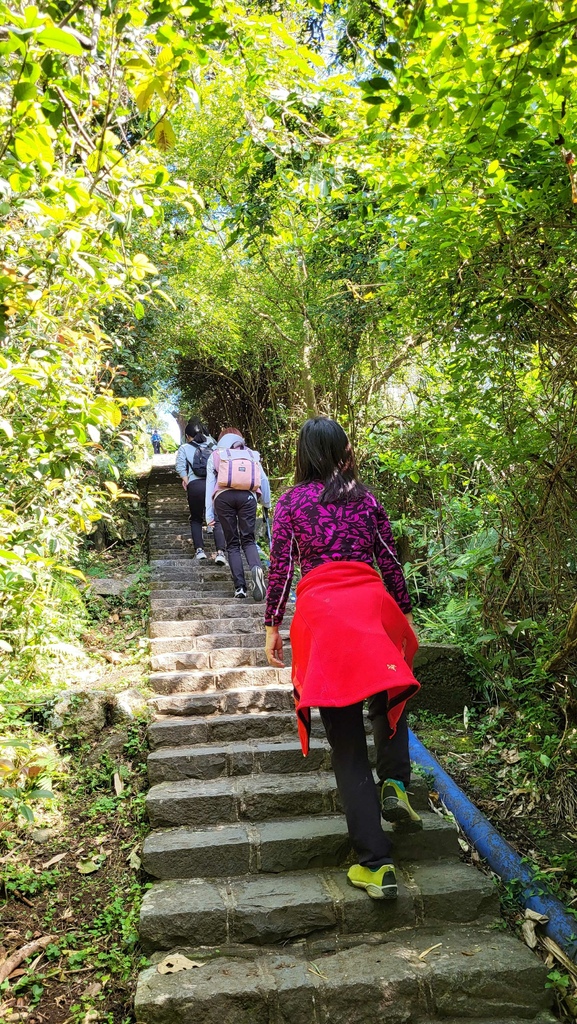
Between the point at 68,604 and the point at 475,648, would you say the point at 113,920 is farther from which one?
the point at 68,604

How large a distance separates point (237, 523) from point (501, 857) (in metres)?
3.71

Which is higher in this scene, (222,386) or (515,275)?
(222,386)

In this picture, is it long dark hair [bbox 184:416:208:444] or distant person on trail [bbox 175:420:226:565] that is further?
long dark hair [bbox 184:416:208:444]

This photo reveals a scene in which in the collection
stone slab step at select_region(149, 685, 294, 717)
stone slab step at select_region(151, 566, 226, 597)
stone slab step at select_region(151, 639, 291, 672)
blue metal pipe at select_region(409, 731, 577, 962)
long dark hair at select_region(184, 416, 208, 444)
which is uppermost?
long dark hair at select_region(184, 416, 208, 444)

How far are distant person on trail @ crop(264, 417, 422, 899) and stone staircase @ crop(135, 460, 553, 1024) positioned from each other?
188 millimetres

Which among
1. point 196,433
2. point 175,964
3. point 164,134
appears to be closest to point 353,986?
point 175,964

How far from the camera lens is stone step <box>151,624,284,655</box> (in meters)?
4.72

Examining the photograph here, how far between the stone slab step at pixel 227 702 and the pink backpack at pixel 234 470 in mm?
2330

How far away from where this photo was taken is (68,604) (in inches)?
213

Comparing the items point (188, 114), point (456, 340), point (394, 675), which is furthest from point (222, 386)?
point (394, 675)

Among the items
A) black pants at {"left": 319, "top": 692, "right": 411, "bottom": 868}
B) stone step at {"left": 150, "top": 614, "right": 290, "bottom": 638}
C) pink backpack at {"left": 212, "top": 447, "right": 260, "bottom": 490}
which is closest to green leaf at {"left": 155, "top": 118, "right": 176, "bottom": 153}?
black pants at {"left": 319, "top": 692, "right": 411, "bottom": 868}

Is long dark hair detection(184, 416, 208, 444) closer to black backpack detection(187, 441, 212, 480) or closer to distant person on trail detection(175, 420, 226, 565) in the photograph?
distant person on trail detection(175, 420, 226, 565)

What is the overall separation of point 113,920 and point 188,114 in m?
8.98

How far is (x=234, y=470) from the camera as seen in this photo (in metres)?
5.96
